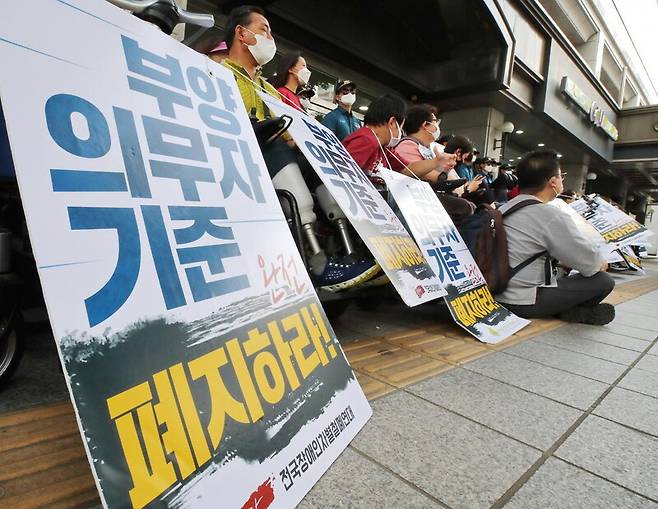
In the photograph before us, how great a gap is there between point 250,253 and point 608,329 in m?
2.63

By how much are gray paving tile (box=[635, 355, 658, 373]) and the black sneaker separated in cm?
55

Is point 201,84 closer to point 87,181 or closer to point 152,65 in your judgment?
point 152,65

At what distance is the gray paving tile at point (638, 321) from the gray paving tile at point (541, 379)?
4.71ft

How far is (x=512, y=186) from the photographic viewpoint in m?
4.83

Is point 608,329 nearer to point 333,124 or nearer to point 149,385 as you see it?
point 333,124

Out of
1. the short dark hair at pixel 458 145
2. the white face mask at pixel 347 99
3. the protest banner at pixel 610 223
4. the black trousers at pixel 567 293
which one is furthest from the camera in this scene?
the protest banner at pixel 610 223

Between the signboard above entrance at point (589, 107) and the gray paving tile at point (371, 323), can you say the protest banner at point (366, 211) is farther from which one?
the signboard above entrance at point (589, 107)

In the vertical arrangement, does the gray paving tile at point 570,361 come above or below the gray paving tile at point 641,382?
above

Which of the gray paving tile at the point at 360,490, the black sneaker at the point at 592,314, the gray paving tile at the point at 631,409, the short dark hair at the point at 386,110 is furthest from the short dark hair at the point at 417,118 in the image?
the gray paving tile at the point at 360,490

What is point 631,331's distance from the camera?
2572mm

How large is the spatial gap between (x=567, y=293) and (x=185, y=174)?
8.21 feet

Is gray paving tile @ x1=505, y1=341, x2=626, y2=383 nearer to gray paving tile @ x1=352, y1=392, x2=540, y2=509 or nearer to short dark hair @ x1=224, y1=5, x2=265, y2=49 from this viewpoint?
gray paving tile @ x1=352, y1=392, x2=540, y2=509

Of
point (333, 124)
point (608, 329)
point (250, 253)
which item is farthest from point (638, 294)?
point (250, 253)

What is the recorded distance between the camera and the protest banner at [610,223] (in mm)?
3980
